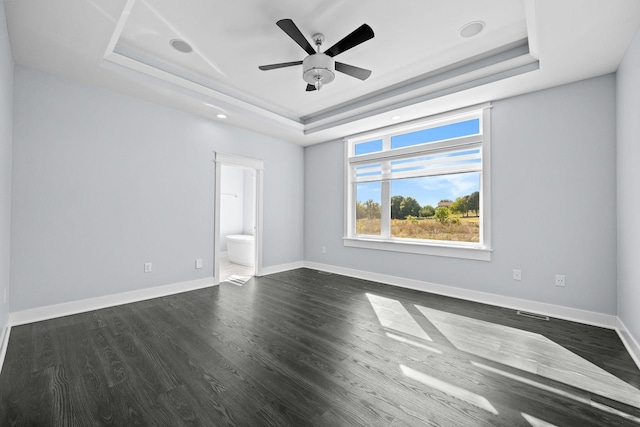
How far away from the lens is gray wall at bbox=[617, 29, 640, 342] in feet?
7.41

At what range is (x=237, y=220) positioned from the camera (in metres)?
7.57

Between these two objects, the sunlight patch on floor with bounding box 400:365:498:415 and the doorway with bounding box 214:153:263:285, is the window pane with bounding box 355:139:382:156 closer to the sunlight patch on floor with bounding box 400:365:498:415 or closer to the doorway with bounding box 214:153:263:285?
the doorway with bounding box 214:153:263:285

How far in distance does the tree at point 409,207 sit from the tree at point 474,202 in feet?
2.51

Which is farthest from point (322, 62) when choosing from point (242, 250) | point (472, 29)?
point (242, 250)

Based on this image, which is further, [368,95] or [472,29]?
[368,95]

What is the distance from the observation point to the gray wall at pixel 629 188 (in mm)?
2258

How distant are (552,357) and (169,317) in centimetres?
354

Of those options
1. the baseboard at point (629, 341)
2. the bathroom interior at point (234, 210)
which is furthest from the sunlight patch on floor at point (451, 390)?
the bathroom interior at point (234, 210)

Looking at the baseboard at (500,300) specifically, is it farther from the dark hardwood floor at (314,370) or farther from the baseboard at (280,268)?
the baseboard at (280,268)

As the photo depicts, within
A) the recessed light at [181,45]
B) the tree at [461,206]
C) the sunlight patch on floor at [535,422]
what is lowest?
the sunlight patch on floor at [535,422]

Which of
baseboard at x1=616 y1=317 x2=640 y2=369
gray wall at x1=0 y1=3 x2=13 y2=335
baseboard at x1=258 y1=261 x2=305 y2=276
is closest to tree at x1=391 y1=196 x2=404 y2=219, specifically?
baseboard at x1=258 y1=261 x2=305 y2=276

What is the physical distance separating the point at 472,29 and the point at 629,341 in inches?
119

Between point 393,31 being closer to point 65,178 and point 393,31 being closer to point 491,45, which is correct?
point 491,45

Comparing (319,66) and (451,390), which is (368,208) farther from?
(451,390)
